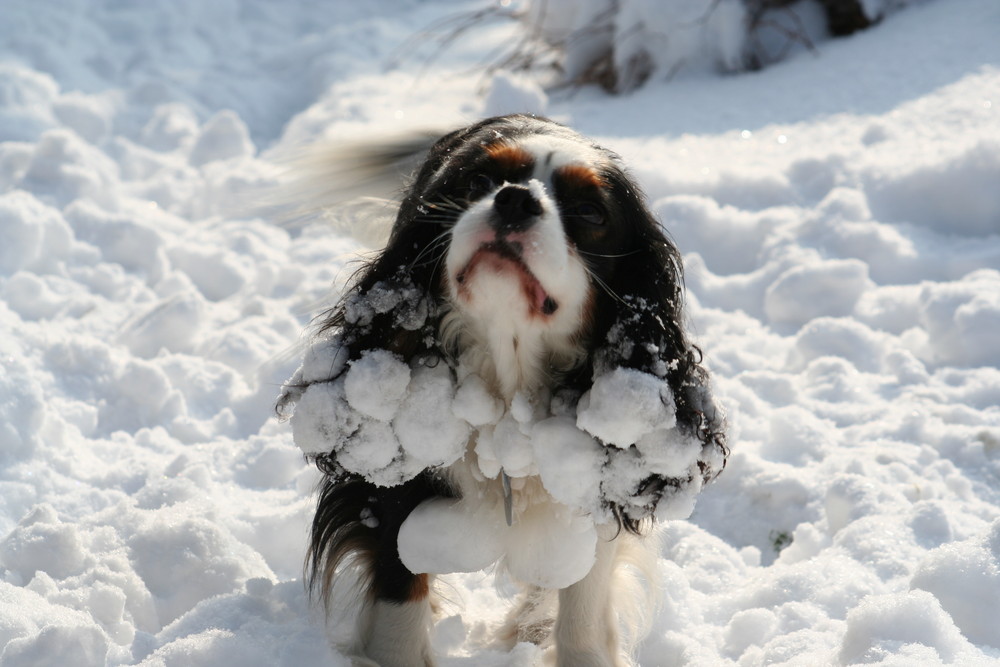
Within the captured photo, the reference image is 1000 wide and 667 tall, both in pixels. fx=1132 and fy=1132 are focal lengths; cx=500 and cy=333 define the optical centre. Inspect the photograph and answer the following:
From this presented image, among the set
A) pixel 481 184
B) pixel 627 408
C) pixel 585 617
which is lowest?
pixel 585 617

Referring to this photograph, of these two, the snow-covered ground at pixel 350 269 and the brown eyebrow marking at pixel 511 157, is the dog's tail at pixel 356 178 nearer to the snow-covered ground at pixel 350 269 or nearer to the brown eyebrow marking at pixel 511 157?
the snow-covered ground at pixel 350 269

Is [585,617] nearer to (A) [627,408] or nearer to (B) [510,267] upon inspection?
(A) [627,408]

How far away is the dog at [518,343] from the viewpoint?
5.60ft

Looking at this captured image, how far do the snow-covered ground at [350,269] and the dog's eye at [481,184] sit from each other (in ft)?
2.70

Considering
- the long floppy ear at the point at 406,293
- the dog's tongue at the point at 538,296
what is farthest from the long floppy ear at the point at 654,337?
the long floppy ear at the point at 406,293

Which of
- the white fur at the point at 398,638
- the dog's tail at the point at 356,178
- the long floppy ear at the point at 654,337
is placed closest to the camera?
the long floppy ear at the point at 654,337

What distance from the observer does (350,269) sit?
10.5 ft

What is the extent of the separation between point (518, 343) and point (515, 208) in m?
0.24

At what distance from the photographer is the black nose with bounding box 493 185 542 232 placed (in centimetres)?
164

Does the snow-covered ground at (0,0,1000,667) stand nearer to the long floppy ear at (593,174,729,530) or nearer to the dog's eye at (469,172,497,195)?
the long floppy ear at (593,174,729,530)

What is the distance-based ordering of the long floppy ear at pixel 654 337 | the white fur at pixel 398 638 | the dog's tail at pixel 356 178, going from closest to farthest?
the long floppy ear at pixel 654 337 → the white fur at pixel 398 638 → the dog's tail at pixel 356 178

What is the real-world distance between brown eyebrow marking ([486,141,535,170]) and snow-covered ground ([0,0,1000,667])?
2.89ft

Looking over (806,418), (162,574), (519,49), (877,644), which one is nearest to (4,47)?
(519,49)

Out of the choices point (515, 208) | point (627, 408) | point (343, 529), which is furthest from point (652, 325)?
point (343, 529)
